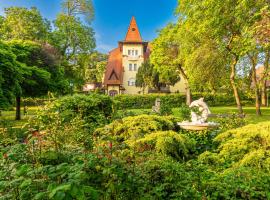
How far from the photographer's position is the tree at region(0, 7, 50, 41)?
2964 cm

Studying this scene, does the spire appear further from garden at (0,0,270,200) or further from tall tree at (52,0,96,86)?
tall tree at (52,0,96,86)

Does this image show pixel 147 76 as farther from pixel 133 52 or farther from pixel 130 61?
pixel 133 52

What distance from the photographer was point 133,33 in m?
45.2

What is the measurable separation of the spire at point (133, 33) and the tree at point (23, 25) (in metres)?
15.6

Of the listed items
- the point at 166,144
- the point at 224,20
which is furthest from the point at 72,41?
the point at 166,144

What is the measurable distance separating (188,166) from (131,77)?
134 feet

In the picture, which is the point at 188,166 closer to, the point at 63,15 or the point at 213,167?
the point at 213,167

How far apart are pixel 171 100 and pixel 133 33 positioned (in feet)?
53.2

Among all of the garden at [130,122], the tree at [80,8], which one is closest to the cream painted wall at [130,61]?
the garden at [130,122]

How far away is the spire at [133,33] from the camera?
44562 millimetres

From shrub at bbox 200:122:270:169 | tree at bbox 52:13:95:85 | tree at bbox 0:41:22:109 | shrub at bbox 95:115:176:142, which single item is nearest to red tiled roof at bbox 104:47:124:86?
tree at bbox 52:13:95:85

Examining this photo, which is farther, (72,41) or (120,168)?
(72,41)

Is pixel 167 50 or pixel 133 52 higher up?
pixel 133 52

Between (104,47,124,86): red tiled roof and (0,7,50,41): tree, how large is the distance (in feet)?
41.1
